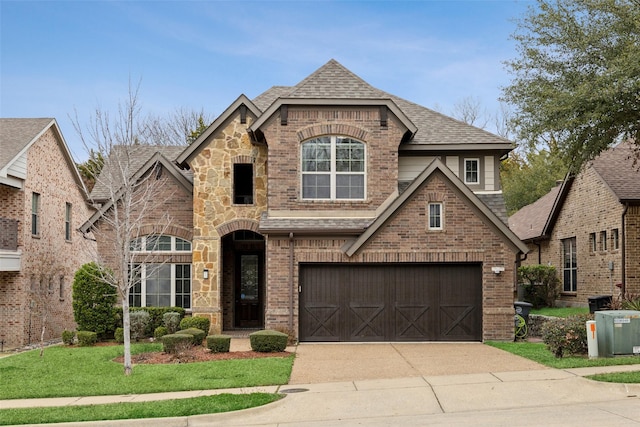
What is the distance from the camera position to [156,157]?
910 inches

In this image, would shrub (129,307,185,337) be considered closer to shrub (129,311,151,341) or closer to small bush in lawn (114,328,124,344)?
shrub (129,311,151,341)

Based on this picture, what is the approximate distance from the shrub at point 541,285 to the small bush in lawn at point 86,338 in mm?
19273

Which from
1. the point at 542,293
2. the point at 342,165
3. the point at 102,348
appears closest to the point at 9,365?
the point at 102,348

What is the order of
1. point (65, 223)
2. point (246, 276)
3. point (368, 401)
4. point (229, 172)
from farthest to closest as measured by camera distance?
point (65, 223) < point (246, 276) < point (229, 172) < point (368, 401)

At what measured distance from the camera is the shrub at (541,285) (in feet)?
107

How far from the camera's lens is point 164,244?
23312 millimetres

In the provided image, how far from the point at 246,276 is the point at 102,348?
659 centimetres

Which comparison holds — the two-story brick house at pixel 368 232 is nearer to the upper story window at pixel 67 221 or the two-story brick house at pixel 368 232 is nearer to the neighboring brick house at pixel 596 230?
the neighboring brick house at pixel 596 230

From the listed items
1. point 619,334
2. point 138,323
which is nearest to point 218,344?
point 138,323

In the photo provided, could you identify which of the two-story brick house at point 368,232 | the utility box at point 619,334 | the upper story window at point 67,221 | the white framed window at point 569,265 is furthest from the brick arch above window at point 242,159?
the white framed window at point 569,265

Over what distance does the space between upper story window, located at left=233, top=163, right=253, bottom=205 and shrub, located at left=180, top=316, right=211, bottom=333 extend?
4276 millimetres

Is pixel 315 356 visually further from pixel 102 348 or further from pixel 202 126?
pixel 202 126

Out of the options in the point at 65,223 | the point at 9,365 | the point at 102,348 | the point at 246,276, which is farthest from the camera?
the point at 65,223

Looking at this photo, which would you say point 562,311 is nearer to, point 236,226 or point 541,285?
point 541,285
